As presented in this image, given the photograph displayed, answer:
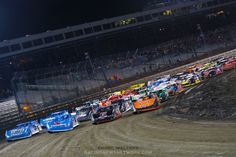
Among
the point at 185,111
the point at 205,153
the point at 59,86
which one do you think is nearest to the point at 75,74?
the point at 59,86

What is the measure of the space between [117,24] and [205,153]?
2368 inches

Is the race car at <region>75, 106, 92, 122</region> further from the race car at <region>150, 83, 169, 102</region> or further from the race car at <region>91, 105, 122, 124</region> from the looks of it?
the race car at <region>150, 83, 169, 102</region>

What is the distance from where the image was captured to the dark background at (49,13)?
5744 cm

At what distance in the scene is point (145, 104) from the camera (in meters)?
19.1

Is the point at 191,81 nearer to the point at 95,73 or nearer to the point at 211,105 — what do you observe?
the point at 211,105

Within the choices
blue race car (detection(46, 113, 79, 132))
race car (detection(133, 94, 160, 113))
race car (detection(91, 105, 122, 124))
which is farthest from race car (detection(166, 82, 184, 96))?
blue race car (detection(46, 113, 79, 132))

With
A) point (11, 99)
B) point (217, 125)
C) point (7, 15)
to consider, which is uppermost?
point (7, 15)

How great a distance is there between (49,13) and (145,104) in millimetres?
50370

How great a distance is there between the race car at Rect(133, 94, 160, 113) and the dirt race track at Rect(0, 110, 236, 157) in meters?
3.21

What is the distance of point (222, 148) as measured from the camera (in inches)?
322

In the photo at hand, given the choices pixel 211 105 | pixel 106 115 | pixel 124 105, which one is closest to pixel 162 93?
pixel 124 105

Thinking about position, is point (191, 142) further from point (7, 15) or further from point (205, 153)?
point (7, 15)

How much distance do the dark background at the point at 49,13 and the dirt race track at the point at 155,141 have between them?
45639 millimetres

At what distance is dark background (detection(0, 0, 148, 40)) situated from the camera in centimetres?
5744
